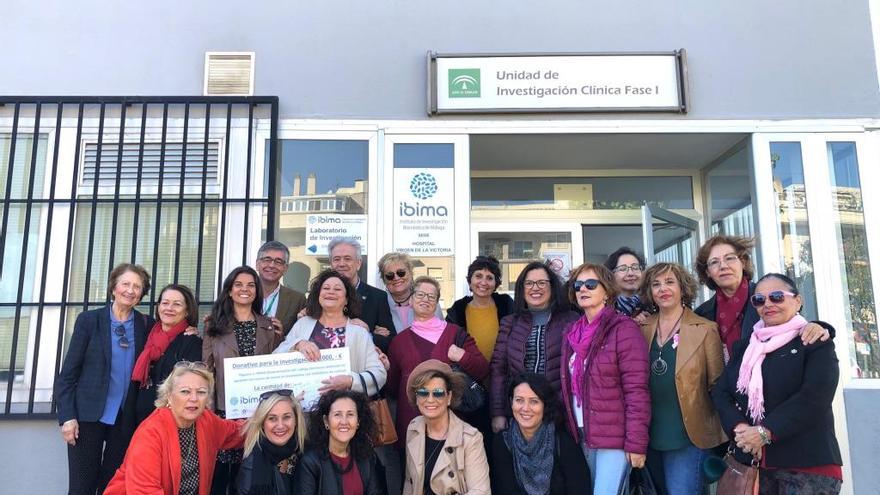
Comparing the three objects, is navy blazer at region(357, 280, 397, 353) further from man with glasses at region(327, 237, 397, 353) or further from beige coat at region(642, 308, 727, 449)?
beige coat at region(642, 308, 727, 449)

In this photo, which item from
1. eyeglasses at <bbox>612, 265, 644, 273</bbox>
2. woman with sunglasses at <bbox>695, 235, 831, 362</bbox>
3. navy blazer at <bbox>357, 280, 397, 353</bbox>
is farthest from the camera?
navy blazer at <bbox>357, 280, 397, 353</bbox>

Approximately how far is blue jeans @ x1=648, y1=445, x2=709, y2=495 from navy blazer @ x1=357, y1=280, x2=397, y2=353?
1723 millimetres

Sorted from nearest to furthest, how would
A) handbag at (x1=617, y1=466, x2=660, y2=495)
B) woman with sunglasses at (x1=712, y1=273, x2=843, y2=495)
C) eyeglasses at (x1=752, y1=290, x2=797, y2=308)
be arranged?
1. woman with sunglasses at (x1=712, y1=273, x2=843, y2=495)
2. eyeglasses at (x1=752, y1=290, x2=797, y2=308)
3. handbag at (x1=617, y1=466, x2=660, y2=495)

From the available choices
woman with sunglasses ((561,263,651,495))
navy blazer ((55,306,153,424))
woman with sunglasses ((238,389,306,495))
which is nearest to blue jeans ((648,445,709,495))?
woman with sunglasses ((561,263,651,495))

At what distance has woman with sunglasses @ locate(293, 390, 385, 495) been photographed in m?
3.15

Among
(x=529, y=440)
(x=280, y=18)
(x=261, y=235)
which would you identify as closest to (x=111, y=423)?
(x=261, y=235)

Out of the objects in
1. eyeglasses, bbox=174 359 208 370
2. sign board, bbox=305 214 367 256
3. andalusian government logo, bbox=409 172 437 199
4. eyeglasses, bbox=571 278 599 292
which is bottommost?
eyeglasses, bbox=174 359 208 370

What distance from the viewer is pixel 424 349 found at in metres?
3.66

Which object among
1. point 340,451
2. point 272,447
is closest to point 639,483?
point 340,451

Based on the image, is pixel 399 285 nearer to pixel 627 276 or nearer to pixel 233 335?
pixel 233 335

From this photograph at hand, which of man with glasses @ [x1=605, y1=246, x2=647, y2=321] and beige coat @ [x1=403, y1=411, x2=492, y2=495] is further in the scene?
man with glasses @ [x1=605, y1=246, x2=647, y2=321]

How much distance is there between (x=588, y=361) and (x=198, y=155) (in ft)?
11.8

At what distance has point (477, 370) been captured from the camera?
11.9ft

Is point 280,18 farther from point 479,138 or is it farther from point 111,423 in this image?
point 111,423
